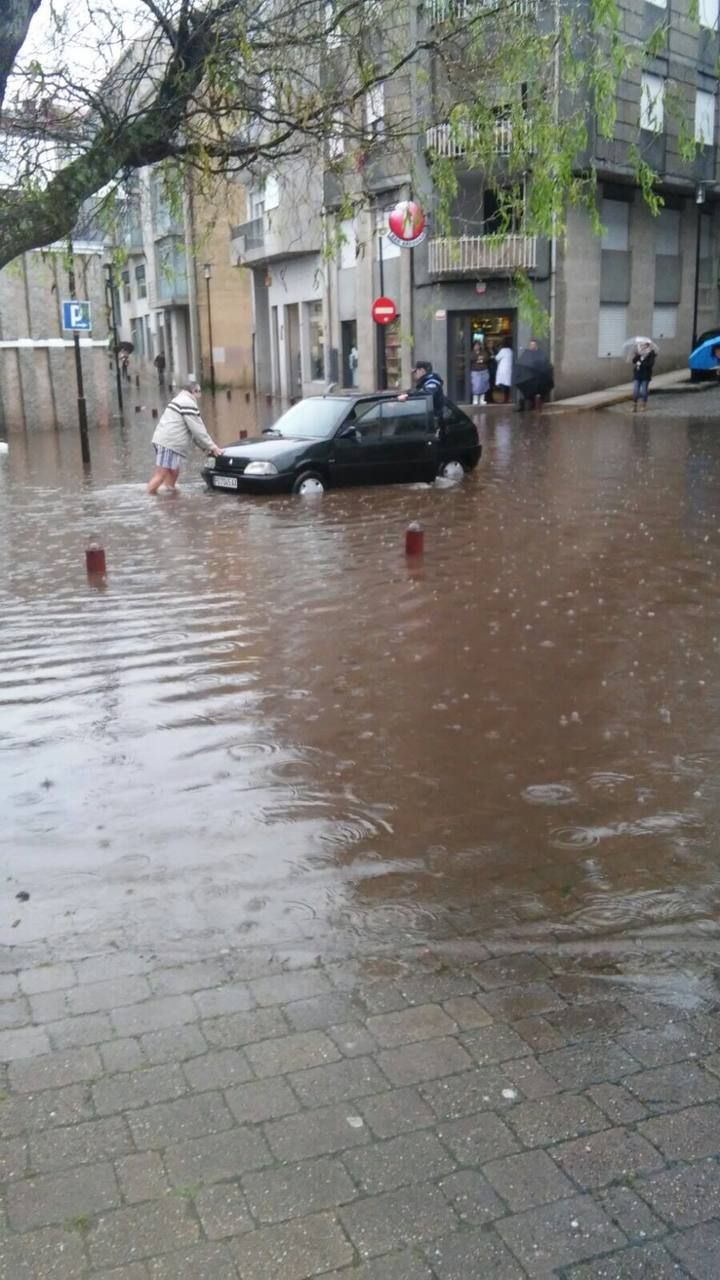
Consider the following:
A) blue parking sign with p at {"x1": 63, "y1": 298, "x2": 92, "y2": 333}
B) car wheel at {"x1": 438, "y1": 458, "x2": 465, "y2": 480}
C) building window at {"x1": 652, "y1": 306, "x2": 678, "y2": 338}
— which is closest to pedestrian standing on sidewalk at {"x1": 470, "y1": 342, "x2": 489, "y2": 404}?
building window at {"x1": 652, "y1": 306, "x2": 678, "y2": 338}

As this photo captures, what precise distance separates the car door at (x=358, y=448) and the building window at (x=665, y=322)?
21994mm

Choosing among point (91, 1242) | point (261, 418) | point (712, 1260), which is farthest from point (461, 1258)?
point (261, 418)

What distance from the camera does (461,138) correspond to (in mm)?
7754

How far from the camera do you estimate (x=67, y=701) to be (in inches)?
278

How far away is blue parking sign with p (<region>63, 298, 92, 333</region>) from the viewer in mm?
18938

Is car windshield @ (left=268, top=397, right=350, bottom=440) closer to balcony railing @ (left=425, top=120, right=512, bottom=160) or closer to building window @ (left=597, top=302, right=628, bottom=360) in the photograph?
balcony railing @ (left=425, top=120, right=512, bottom=160)

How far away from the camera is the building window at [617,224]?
109ft

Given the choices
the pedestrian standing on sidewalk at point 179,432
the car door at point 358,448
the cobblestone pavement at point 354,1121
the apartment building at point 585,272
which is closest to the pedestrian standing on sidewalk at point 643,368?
the apartment building at point 585,272

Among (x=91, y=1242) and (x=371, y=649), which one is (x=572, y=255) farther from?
(x=91, y=1242)

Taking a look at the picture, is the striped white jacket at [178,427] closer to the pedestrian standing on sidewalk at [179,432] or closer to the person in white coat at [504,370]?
the pedestrian standing on sidewalk at [179,432]

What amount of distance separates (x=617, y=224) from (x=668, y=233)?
273 centimetres

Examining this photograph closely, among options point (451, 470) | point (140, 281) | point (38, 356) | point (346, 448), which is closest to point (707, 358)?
point (451, 470)

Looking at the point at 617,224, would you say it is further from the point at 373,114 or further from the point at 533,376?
the point at 373,114

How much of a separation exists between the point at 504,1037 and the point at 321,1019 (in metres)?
0.58
